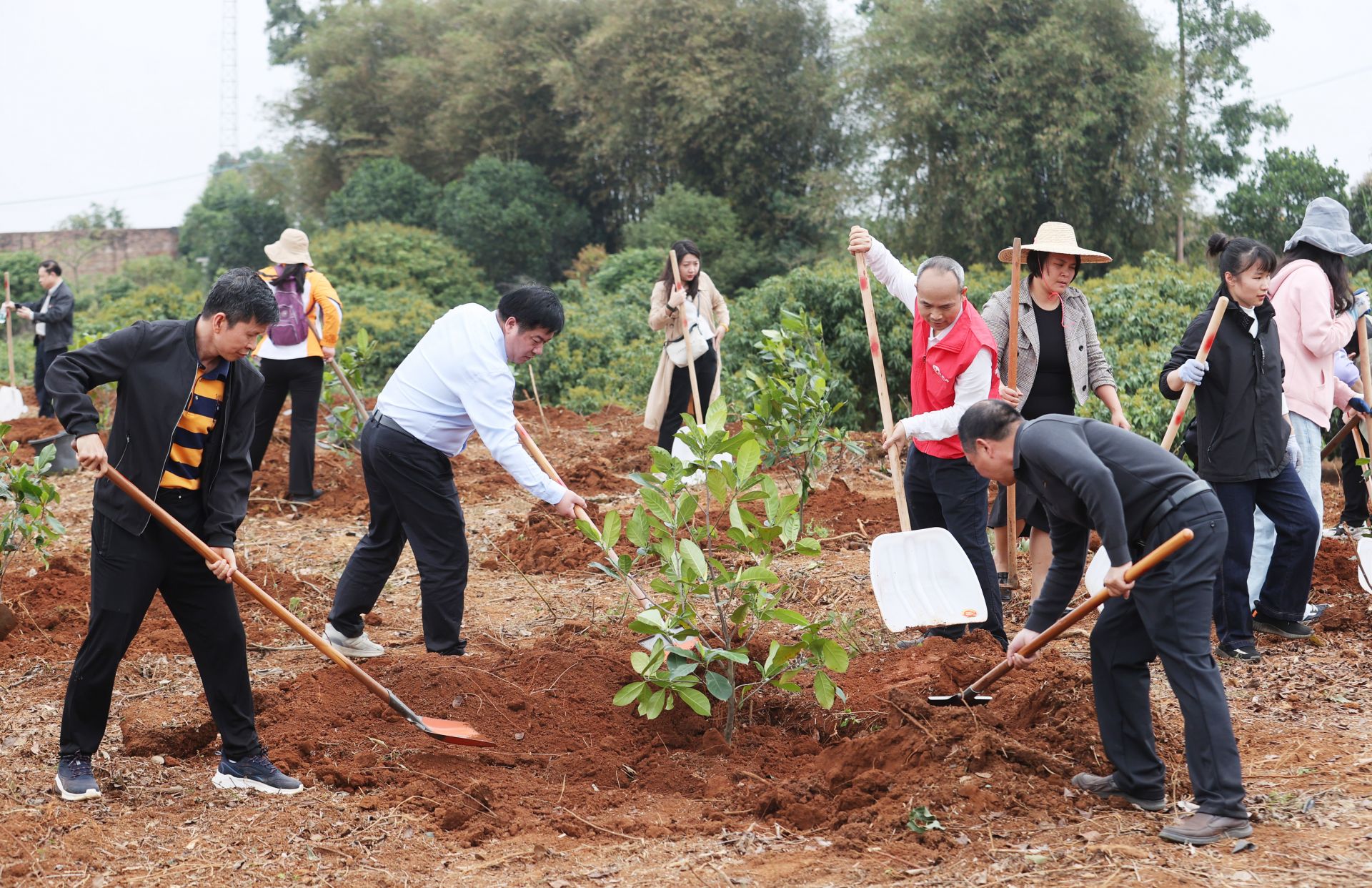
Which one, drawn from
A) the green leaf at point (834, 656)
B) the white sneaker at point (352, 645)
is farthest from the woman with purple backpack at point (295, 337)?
the green leaf at point (834, 656)

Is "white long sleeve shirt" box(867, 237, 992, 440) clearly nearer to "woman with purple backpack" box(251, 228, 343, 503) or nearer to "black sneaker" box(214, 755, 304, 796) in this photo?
"black sneaker" box(214, 755, 304, 796)

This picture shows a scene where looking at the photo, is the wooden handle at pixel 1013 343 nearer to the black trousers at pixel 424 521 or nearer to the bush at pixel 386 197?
the black trousers at pixel 424 521

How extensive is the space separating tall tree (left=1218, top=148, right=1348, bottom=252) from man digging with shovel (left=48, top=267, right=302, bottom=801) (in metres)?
17.4

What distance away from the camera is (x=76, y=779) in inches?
142

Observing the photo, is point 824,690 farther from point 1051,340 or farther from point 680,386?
point 680,386

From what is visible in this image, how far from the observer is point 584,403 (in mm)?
14508

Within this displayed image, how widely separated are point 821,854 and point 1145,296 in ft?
36.4

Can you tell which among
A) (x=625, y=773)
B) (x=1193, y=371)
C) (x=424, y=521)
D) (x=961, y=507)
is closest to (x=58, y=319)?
(x=424, y=521)

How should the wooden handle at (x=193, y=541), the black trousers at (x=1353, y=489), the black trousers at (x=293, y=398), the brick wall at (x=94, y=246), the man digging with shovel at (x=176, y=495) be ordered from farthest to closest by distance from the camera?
the brick wall at (x=94, y=246), the black trousers at (x=293, y=398), the black trousers at (x=1353, y=489), the man digging with shovel at (x=176, y=495), the wooden handle at (x=193, y=541)

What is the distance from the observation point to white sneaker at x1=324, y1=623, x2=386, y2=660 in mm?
4996

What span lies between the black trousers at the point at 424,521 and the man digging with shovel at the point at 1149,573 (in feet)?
6.90

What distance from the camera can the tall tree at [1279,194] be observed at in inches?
709

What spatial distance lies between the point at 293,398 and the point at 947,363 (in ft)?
16.1

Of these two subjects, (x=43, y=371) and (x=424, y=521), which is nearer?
(x=424, y=521)
